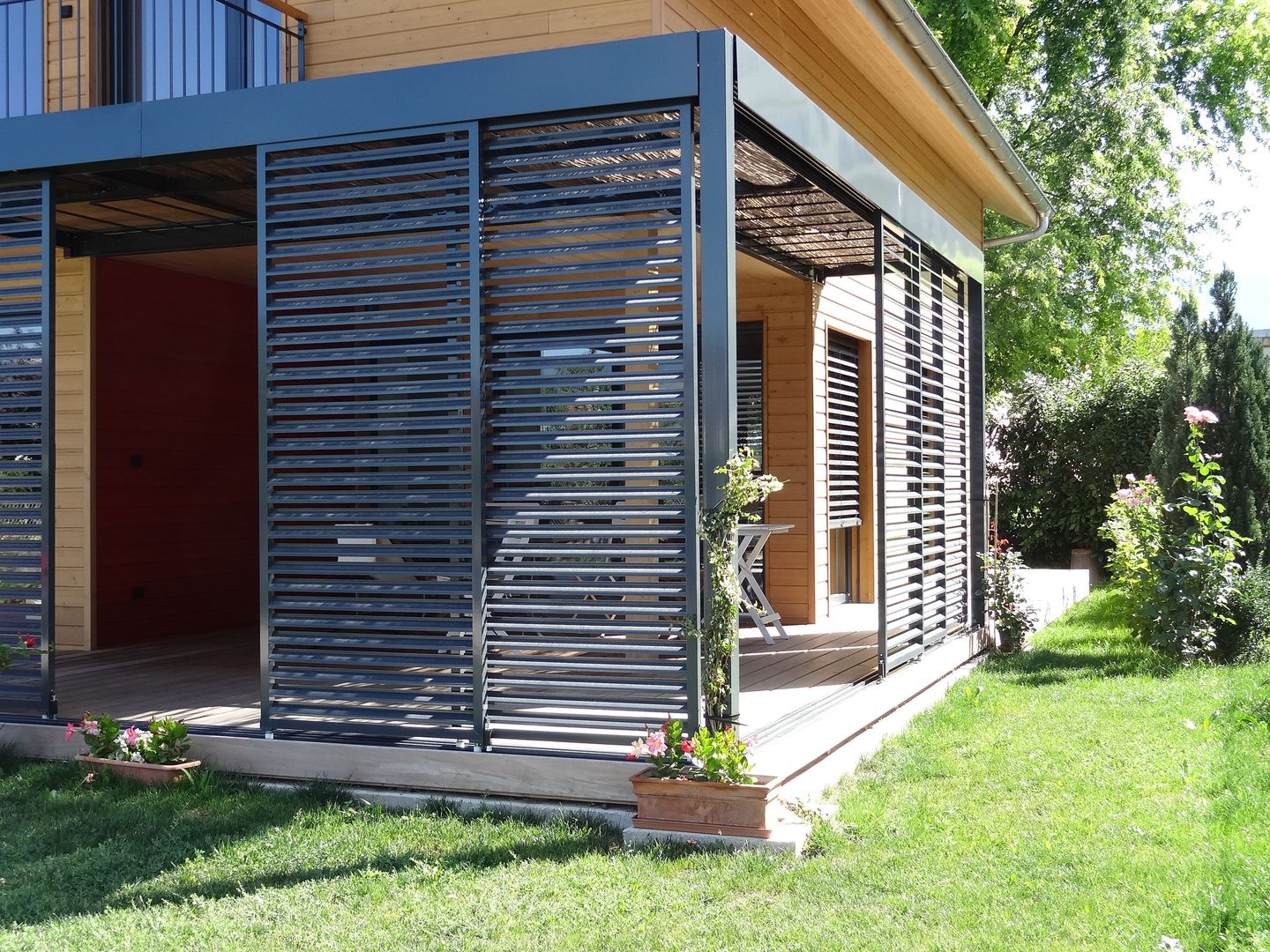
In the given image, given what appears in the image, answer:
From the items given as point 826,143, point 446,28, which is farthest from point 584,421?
point 446,28

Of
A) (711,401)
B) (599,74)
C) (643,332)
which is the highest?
(599,74)

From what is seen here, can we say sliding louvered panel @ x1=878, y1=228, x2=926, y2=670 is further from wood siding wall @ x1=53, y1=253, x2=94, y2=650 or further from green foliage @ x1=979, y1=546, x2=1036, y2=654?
wood siding wall @ x1=53, y1=253, x2=94, y2=650

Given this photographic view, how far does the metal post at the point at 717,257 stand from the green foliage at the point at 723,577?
0.04 m

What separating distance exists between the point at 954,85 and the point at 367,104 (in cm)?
425

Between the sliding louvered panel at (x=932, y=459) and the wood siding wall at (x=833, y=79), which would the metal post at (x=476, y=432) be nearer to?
the wood siding wall at (x=833, y=79)

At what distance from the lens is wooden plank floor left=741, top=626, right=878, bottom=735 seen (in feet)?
18.7

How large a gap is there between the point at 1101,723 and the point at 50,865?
4.76 meters

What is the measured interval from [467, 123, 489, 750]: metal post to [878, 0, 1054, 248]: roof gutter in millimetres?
2910

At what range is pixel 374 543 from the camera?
4949 millimetres

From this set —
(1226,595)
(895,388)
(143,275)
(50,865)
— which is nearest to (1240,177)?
(1226,595)

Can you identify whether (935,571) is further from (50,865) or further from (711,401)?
(50,865)

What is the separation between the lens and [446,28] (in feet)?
21.4

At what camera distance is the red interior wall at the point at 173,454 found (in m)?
8.40

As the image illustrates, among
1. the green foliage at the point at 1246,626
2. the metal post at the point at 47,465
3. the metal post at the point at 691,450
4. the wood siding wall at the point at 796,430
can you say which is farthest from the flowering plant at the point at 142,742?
the green foliage at the point at 1246,626
